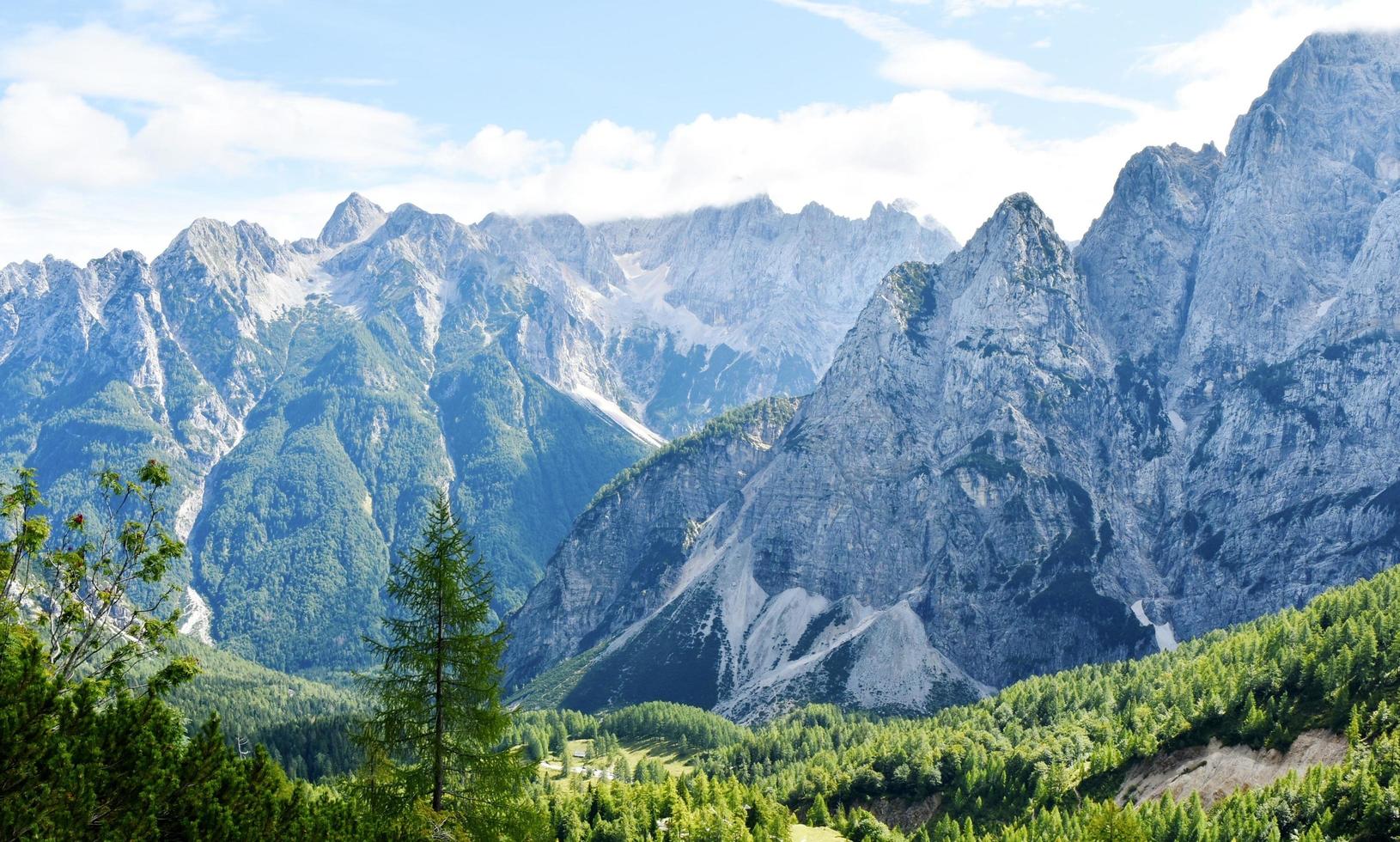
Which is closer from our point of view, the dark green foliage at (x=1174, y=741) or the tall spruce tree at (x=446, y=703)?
the tall spruce tree at (x=446, y=703)

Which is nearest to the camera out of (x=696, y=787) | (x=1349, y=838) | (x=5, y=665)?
(x=5, y=665)

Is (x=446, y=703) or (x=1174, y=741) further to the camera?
(x=1174, y=741)

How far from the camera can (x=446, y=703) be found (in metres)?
45.2

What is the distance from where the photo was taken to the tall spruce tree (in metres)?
44.6

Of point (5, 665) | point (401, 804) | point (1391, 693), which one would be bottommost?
point (1391, 693)

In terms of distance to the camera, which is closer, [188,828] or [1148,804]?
[188,828]

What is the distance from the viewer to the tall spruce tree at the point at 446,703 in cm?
4456

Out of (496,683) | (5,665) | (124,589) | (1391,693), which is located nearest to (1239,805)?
(1391,693)

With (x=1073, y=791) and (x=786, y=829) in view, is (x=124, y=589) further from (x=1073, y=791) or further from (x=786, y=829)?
(x=1073, y=791)

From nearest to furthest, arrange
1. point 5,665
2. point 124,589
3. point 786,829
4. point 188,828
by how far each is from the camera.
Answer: point 5,665
point 188,828
point 124,589
point 786,829

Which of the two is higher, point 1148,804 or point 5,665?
point 5,665

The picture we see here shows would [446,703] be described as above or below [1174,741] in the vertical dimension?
above

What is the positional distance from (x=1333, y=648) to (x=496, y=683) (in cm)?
14191

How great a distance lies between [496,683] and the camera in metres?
47.1
